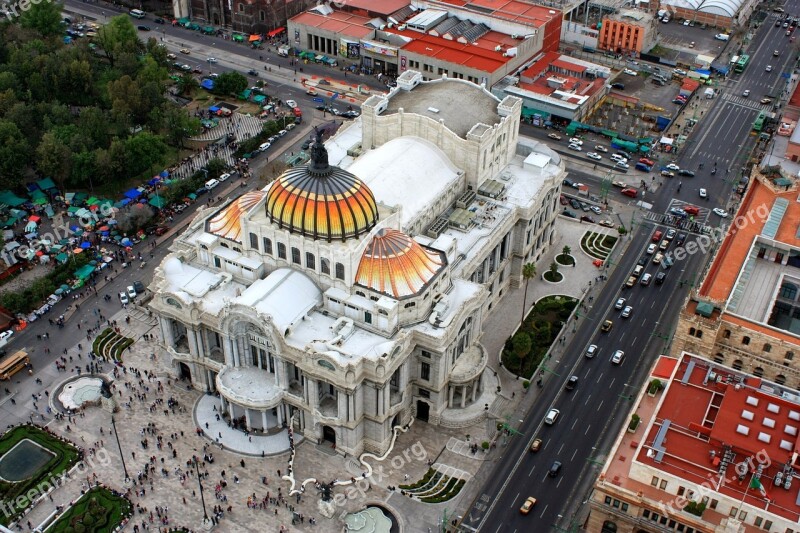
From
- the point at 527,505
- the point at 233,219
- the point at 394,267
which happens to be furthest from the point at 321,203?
the point at 527,505

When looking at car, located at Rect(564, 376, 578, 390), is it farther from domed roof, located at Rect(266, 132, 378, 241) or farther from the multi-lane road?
domed roof, located at Rect(266, 132, 378, 241)

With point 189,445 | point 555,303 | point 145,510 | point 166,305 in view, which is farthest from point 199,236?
point 555,303

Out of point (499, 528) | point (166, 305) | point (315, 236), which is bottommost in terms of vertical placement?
point (499, 528)

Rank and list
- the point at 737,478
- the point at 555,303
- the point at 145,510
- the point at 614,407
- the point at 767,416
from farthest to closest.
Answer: the point at 555,303 → the point at 614,407 → the point at 145,510 → the point at 767,416 → the point at 737,478

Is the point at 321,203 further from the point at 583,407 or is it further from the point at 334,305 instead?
the point at 583,407

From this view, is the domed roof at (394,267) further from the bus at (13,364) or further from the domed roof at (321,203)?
the bus at (13,364)

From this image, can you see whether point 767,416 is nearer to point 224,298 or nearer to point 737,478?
point 737,478

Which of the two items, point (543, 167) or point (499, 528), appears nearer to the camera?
point (499, 528)

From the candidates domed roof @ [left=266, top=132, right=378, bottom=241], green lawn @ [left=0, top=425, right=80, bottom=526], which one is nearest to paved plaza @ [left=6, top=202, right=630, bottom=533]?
green lawn @ [left=0, top=425, right=80, bottom=526]
